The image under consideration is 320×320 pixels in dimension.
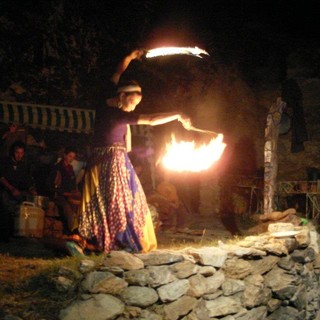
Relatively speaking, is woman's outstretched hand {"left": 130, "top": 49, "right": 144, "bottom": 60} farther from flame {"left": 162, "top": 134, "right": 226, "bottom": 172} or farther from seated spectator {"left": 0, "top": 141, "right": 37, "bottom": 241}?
seated spectator {"left": 0, "top": 141, "right": 37, "bottom": 241}

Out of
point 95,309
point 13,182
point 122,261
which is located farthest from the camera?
point 13,182

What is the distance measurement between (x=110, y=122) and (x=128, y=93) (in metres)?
0.40

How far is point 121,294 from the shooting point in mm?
4059

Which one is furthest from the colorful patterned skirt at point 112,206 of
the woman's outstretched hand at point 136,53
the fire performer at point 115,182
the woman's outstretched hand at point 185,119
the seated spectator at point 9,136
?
the seated spectator at point 9,136

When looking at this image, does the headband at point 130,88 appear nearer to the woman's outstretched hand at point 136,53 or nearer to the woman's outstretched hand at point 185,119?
the woman's outstretched hand at point 136,53

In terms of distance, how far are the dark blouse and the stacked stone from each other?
140cm

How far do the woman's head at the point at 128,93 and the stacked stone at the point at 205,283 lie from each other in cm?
175

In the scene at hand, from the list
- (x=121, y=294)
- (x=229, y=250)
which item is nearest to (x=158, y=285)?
(x=121, y=294)

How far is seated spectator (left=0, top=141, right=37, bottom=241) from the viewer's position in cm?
729

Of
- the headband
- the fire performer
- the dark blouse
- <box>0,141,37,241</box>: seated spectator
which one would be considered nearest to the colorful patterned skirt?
the fire performer

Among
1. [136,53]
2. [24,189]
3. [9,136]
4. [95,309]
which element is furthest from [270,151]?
[9,136]

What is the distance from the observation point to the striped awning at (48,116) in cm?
1101

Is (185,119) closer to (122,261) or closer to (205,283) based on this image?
(122,261)

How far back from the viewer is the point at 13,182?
304 inches
